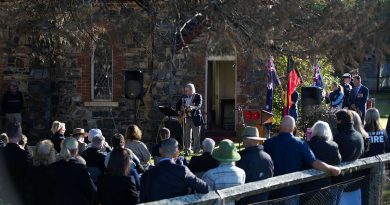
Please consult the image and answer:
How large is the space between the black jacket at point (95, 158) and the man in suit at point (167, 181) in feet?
6.99

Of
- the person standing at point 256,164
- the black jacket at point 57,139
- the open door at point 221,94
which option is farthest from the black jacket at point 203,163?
the open door at point 221,94

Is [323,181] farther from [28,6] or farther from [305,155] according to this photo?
[28,6]

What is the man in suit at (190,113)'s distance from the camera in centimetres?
1706

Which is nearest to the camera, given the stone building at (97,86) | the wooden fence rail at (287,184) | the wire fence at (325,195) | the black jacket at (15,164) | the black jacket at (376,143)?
the wooden fence rail at (287,184)

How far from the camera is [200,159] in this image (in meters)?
8.98

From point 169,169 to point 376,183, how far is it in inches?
94.8

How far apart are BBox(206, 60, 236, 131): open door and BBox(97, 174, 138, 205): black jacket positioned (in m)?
14.7

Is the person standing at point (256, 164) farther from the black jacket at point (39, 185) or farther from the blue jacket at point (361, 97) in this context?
the blue jacket at point (361, 97)

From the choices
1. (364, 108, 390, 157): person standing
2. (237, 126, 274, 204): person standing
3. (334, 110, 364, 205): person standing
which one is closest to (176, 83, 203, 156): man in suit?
(364, 108, 390, 157): person standing

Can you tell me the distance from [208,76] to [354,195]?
14.2 meters

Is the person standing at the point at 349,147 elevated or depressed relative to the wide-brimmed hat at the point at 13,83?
depressed

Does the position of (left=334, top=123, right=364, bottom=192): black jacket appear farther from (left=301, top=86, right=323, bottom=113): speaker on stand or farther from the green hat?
(left=301, top=86, right=323, bottom=113): speaker on stand

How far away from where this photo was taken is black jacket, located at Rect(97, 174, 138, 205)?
7.45 metres

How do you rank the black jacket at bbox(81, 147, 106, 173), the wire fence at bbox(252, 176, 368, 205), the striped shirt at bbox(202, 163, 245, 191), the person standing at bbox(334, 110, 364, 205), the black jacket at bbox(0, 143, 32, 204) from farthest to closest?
the black jacket at bbox(81, 147, 106, 173) → the black jacket at bbox(0, 143, 32, 204) → the person standing at bbox(334, 110, 364, 205) → the striped shirt at bbox(202, 163, 245, 191) → the wire fence at bbox(252, 176, 368, 205)
